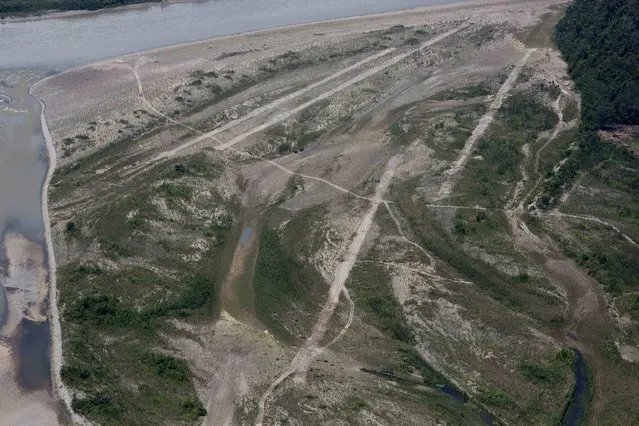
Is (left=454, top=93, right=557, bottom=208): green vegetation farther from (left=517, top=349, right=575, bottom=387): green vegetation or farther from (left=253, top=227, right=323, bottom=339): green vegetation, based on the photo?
(left=517, top=349, right=575, bottom=387): green vegetation

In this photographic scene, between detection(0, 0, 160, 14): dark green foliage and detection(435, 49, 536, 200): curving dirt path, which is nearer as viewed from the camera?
detection(435, 49, 536, 200): curving dirt path

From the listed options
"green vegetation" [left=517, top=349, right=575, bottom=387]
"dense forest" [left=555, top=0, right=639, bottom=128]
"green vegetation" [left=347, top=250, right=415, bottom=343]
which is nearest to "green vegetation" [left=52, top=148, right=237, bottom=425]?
"green vegetation" [left=347, top=250, right=415, bottom=343]

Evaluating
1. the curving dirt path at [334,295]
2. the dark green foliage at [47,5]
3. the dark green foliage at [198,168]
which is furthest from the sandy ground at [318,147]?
the dark green foliage at [47,5]

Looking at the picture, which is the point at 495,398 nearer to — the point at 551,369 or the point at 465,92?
the point at 551,369

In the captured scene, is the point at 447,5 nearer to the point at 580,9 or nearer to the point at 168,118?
the point at 580,9

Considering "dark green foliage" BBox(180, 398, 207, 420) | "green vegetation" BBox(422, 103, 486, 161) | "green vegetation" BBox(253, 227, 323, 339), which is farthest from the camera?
"green vegetation" BBox(422, 103, 486, 161)

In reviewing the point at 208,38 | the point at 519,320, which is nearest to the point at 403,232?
the point at 519,320

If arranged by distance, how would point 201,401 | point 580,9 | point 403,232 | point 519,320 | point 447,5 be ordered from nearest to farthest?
point 201,401 < point 519,320 < point 403,232 < point 580,9 < point 447,5
